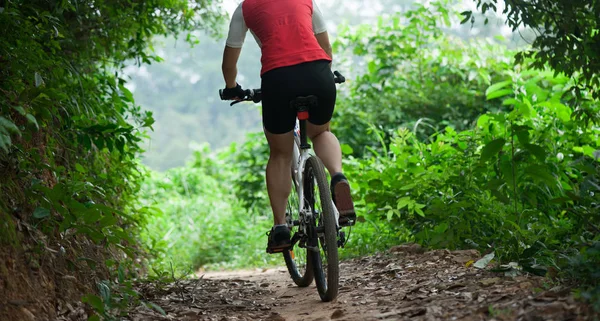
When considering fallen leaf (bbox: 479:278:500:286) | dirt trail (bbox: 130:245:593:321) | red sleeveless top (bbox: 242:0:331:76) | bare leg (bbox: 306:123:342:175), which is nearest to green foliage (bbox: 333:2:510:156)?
dirt trail (bbox: 130:245:593:321)

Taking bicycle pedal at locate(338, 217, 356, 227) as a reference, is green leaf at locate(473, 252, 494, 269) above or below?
below

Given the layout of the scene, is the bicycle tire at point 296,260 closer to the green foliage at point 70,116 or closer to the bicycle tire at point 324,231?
the bicycle tire at point 324,231

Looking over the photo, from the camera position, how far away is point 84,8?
4602mm

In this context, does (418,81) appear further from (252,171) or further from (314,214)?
(314,214)

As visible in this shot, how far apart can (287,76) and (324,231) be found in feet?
2.64

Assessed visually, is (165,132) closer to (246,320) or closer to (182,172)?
(182,172)

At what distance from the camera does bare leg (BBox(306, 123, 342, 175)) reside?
3822mm

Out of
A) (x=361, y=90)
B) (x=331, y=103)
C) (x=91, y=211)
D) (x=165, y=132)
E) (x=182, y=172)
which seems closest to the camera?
(x=91, y=211)

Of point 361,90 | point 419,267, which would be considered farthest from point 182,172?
point 419,267

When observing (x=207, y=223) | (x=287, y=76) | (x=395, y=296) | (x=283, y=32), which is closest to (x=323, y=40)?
(x=283, y=32)

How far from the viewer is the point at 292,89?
3.57m

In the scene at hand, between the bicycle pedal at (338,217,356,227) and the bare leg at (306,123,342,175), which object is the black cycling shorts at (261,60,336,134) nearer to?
the bare leg at (306,123,342,175)

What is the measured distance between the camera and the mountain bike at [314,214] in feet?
11.4

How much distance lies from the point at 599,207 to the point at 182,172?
11.3 metres
